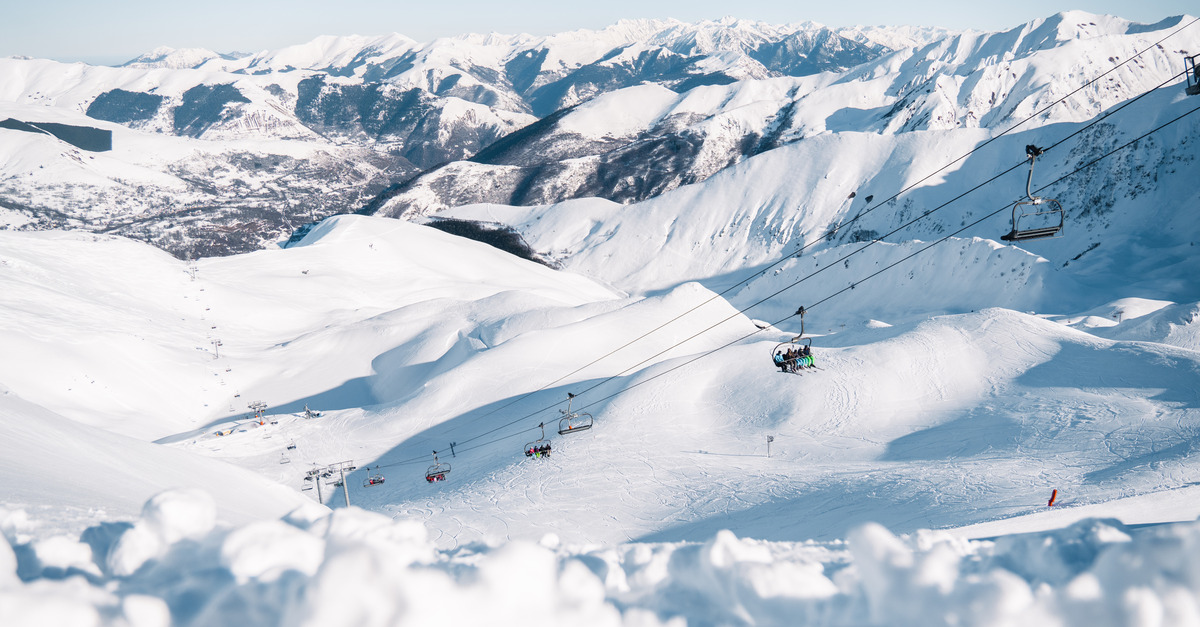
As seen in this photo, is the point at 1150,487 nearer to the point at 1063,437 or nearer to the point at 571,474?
the point at 1063,437

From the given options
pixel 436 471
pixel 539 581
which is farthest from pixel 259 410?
pixel 539 581

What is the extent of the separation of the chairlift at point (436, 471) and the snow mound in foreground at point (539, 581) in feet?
57.3

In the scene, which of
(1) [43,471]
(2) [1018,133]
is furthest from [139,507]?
(2) [1018,133]

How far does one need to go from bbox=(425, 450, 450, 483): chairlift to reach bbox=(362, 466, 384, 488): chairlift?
76.8 inches

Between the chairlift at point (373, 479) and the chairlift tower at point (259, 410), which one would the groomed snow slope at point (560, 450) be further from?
the chairlift tower at point (259, 410)

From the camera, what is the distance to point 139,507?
408 inches

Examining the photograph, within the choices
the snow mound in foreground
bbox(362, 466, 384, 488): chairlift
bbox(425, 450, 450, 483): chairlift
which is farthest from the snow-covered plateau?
bbox(425, 450, 450, 483): chairlift

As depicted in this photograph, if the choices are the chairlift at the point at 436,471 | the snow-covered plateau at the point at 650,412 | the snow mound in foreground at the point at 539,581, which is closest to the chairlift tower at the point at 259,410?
the snow-covered plateau at the point at 650,412

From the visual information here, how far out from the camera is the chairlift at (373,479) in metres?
26.4

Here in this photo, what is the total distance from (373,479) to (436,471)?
263 centimetres

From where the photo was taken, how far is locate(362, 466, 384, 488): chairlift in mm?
26438

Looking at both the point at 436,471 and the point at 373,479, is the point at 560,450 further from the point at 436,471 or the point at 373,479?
the point at 373,479

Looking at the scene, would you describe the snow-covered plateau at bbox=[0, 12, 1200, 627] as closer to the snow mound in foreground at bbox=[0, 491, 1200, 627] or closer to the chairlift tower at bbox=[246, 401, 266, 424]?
the snow mound in foreground at bbox=[0, 491, 1200, 627]

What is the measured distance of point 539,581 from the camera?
5441 millimetres
